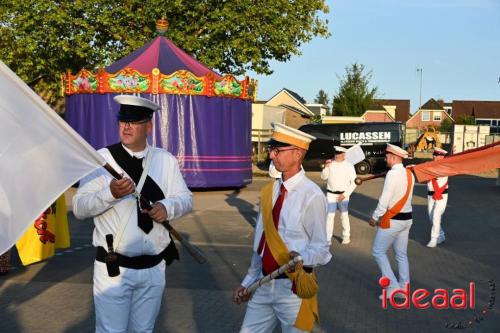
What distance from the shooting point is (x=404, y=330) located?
6.80m

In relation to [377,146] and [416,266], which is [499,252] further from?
[377,146]

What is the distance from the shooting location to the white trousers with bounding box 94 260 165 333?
4.25 m

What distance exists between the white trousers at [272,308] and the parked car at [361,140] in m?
28.1

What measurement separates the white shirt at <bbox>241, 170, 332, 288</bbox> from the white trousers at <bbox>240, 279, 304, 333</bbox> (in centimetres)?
25

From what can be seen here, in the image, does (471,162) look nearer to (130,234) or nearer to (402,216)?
(402,216)

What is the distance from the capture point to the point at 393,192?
26.4ft

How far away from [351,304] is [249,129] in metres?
15.6

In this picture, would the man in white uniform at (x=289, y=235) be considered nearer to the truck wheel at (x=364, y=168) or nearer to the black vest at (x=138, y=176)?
the black vest at (x=138, y=176)

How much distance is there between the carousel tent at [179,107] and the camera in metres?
20.6

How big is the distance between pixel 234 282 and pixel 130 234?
4.74 meters

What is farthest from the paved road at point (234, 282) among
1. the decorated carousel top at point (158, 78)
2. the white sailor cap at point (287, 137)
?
the decorated carousel top at point (158, 78)

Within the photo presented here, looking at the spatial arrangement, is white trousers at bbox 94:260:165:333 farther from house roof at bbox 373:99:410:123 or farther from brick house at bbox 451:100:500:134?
house roof at bbox 373:99:410:123

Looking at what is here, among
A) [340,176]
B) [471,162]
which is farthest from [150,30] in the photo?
[471,162]

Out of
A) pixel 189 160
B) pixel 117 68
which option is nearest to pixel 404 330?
pixel 189 160
